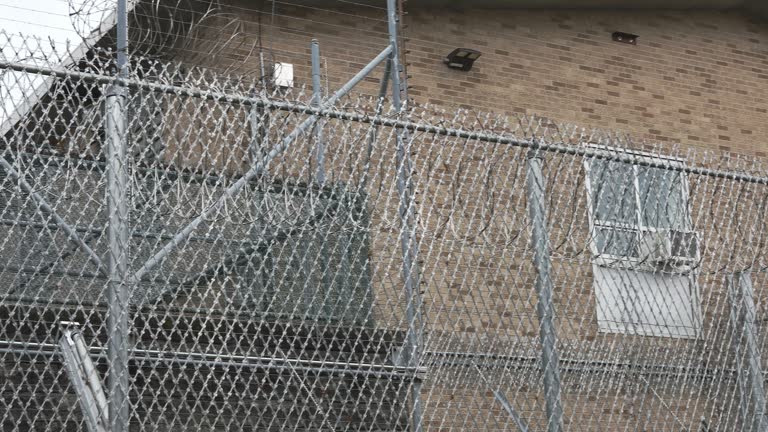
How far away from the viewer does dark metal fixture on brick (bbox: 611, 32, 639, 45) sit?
11727mm

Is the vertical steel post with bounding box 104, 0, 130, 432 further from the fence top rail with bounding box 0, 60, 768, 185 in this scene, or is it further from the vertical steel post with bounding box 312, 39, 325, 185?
the vertical steel post with bounding box 312, 39, 325, 185

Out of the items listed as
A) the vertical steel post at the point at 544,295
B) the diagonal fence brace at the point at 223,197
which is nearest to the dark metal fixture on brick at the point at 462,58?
the vertical steel post at the point at 544,295

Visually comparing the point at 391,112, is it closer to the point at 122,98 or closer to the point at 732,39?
the point at 122,98

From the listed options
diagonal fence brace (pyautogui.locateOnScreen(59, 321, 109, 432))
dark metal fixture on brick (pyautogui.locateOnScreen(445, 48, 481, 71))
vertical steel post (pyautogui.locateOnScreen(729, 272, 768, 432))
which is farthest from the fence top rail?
dark metal fixture on brick (pyautogui.locateOnScreen(445, 48, 481, 71))

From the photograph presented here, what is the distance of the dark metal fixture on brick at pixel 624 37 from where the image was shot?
38.5 feet

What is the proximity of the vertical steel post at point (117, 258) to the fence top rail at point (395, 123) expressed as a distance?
181 mm

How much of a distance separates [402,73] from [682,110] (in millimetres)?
4179

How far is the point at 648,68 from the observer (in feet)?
38.4

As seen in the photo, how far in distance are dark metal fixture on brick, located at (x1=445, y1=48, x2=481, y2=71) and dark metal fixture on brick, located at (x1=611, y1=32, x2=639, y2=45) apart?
194cm

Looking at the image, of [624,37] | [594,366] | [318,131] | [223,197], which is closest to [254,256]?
[318,131]

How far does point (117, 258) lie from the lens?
16.0 ft

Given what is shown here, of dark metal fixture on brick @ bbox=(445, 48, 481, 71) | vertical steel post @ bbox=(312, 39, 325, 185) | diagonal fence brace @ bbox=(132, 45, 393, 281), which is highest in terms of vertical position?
dark metal fixture on brick @ bbox=(445, 48, 481, 71)

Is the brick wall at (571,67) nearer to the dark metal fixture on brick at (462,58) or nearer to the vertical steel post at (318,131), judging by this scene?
the dark metal fixture on brick at (462,58)

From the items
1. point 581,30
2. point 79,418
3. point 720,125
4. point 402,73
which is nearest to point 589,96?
point 581,30
